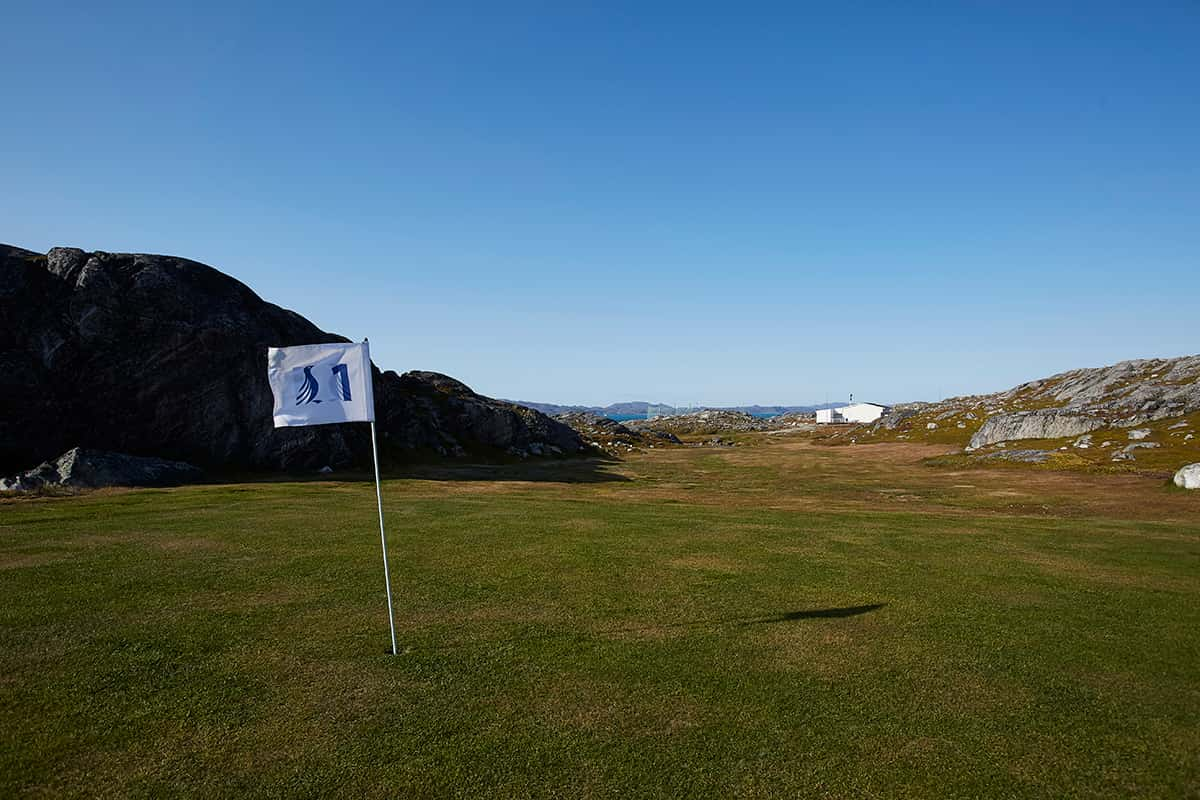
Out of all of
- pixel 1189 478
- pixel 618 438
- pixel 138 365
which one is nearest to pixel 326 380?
pixel 138 365

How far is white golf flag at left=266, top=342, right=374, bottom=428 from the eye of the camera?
46.5 ft

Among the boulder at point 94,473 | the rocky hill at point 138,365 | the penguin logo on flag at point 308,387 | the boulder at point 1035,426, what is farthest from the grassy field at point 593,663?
the boulder at point 1035,426

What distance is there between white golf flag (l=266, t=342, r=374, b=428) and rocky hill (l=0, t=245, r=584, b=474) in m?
48.6

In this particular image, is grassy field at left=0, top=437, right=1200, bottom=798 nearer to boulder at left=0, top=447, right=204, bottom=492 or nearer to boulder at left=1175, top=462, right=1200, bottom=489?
boulder at left=0, top=447, right=204, bottom=492

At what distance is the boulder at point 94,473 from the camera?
40.6 m

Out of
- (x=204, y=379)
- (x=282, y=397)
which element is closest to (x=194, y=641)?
(x=282, y=397)

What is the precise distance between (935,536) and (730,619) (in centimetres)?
1573

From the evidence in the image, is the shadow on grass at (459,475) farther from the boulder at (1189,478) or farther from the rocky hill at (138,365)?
the boulder at (1189,478)

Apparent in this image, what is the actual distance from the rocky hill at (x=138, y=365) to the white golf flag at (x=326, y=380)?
48.6m

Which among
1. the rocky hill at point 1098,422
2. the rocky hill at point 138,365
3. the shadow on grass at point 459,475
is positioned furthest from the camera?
the rocky hill at point 1098,422

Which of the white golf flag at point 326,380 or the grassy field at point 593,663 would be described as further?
the white golf flag at point 326,380

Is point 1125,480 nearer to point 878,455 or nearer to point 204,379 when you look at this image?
point 878,455

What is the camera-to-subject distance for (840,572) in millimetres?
20281

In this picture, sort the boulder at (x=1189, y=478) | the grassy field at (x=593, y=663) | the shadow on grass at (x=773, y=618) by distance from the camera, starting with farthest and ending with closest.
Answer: the boulder at (x=1189, y=478), the shadow on grass at (x=773, y=618), the grassy field at (x=593, y=663)
